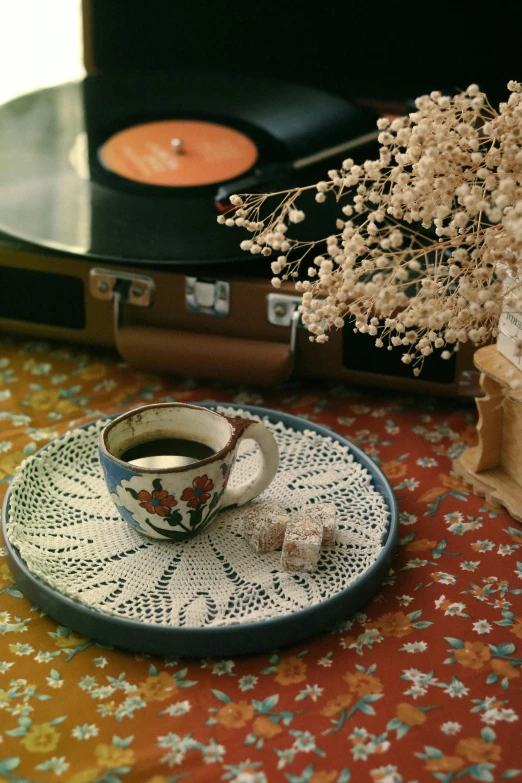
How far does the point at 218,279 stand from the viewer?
965 mm

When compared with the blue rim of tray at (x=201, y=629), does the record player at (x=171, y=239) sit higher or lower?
higher

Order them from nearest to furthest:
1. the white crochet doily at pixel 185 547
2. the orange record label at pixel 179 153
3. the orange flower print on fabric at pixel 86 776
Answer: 1. the orange flower print on fabric at pixel 86 776
2. the white crochet doily at pixel 185 547
3. the orange record label at pixel 179 153

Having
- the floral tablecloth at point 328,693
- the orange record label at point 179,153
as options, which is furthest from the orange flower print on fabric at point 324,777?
the orange record label at point 179,153

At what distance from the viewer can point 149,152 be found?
1.18 m

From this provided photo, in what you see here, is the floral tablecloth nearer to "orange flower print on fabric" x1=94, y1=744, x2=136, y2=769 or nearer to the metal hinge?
"orange flower print on fabric" x1=94, y1=744, x2=136, y2=769

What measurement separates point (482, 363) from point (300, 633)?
291mm

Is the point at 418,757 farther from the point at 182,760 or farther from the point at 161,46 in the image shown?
the point at 161,46

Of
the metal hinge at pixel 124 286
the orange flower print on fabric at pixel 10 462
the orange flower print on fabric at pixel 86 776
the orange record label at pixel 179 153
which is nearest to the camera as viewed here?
the orange flower print on fabric at pixel 86 776

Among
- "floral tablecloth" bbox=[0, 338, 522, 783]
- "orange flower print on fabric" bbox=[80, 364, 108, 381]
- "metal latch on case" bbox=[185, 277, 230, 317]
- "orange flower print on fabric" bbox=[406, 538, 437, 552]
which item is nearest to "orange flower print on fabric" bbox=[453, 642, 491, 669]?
"floral tablecloth" bbox=[0, 338, 522, 783]

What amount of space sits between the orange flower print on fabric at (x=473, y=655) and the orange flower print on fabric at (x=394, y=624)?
0.04 meters

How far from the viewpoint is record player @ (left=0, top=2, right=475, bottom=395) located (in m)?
0.97

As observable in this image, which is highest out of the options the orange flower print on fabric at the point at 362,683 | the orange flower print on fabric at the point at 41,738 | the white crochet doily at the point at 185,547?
the white crochet doily at the point at 185,547

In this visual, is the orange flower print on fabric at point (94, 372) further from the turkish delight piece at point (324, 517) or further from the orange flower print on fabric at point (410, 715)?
the orange flower print on fabric at point (410, 715)

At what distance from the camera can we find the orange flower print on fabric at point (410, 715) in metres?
0.62
